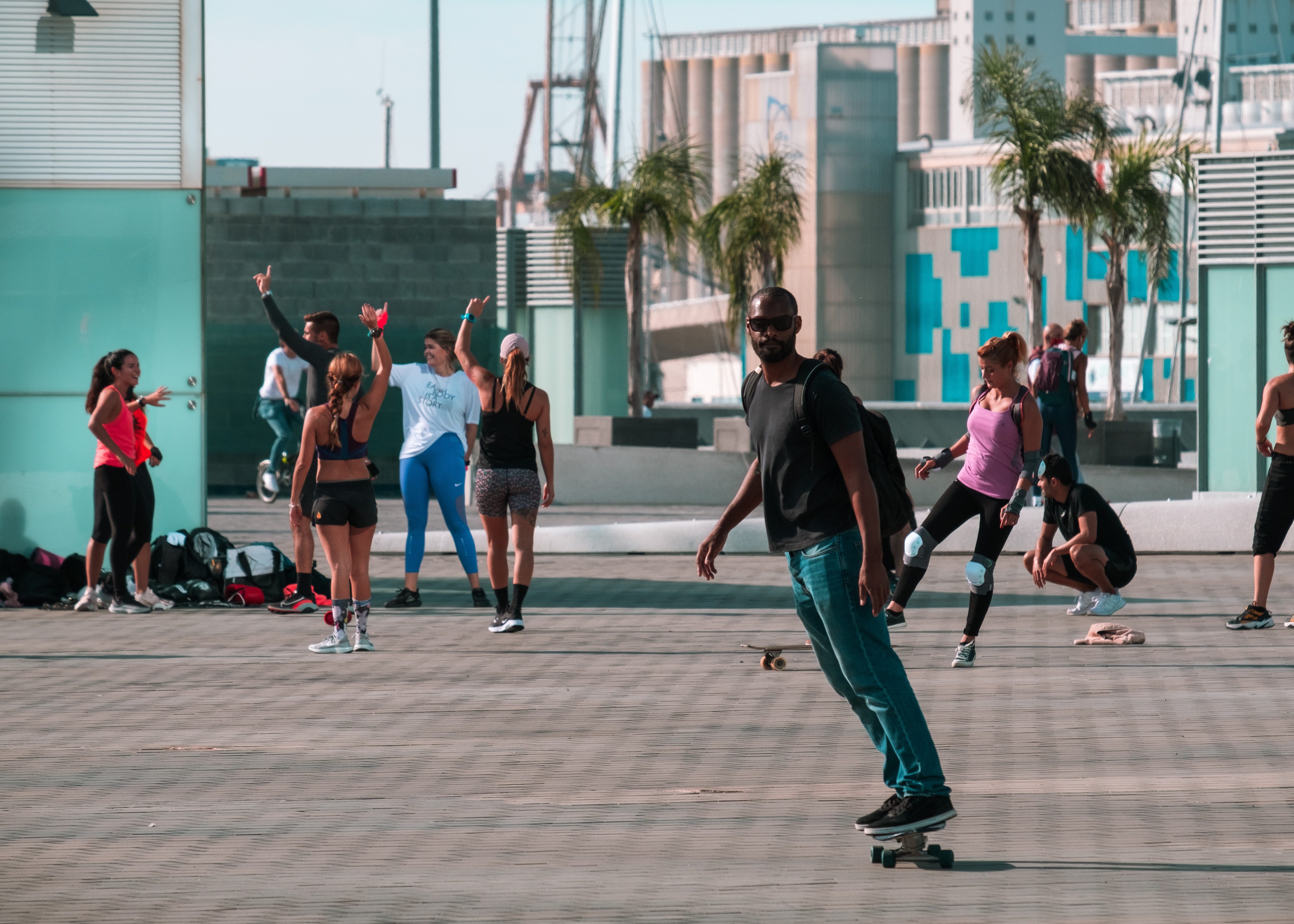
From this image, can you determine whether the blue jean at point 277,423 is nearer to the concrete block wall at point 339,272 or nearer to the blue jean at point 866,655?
the concrete block wall at point 339,272

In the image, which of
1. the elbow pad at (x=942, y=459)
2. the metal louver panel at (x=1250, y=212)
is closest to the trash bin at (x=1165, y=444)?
the metal louver panel at (x=1250, y=212)

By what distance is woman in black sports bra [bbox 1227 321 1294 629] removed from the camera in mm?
10273

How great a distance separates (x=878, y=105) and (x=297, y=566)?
139 feet

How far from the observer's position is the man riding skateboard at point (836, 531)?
→ 5.19 meters

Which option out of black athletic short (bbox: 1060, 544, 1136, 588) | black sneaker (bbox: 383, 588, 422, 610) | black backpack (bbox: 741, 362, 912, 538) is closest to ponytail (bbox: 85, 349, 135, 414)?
black sneaker (bbox: 383, 588, 422, 610)

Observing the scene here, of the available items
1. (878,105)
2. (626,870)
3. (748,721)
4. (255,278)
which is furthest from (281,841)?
(878,105)

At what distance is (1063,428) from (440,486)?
6.35m

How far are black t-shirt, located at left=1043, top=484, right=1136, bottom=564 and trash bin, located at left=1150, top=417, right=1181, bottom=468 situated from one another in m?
11.8

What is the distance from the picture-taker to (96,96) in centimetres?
1295

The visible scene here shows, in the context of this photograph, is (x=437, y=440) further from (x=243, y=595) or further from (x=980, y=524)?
(x=980, y=524)

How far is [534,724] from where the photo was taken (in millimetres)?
7598

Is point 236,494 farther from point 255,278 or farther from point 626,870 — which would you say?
point 626,870

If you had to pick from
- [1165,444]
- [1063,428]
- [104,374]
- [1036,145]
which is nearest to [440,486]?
[104,374]

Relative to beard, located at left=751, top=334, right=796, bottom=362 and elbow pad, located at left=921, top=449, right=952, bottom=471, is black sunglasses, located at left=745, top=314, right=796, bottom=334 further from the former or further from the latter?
elbow pad, located at left=921, top=449, right=952, bottom=471
